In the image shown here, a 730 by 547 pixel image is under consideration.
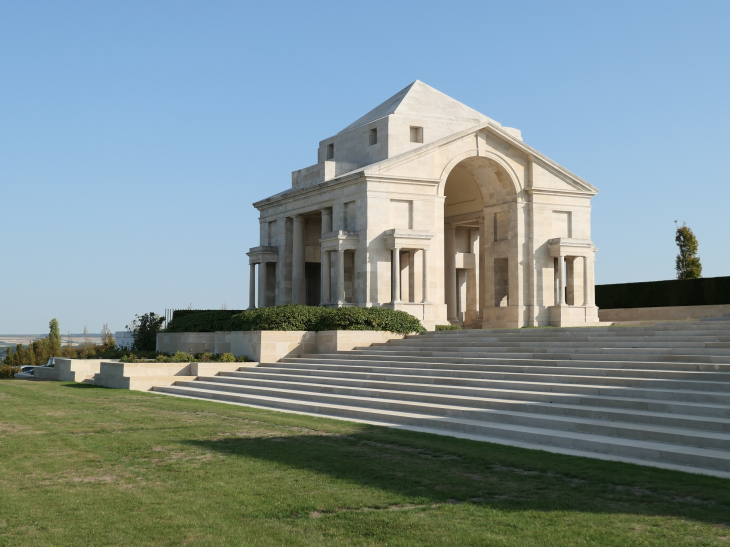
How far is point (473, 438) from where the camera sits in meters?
14.7

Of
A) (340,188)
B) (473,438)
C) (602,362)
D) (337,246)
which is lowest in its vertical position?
(473,438)

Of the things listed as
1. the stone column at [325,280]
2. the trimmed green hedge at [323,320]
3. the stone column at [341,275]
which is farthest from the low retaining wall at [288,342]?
the stone column at [325,280]

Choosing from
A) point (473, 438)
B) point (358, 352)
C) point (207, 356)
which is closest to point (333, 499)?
point (473, 438)

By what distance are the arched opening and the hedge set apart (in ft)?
23.2

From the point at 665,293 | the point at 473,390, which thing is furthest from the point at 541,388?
the point at 665,293

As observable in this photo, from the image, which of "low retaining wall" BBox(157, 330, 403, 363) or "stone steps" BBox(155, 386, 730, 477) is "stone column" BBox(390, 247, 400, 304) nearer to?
"low retaining wall" BBox(157, 330, 403, 363)

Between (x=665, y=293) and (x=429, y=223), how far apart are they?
13.2 metres

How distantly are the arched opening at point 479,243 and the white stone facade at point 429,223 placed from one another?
0.07 m

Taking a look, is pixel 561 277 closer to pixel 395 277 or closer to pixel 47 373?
pixel 395 277

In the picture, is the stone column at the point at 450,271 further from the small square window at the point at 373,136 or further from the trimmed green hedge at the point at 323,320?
the trimmed green hedge at the point at 323,320

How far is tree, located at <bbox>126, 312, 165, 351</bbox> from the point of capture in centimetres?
4341

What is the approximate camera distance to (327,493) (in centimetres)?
956

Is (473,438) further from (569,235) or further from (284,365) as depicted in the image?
(569,235)

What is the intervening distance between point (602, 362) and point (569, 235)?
22243 mm
